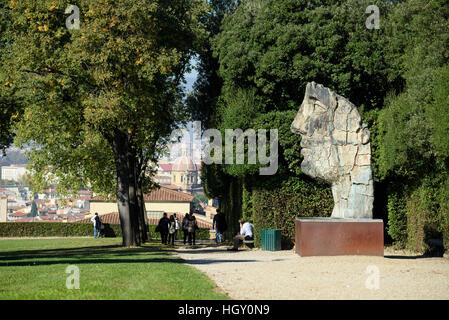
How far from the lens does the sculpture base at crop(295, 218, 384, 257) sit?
61.7ft

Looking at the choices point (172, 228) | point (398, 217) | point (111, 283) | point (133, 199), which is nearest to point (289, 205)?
point (398, 217)

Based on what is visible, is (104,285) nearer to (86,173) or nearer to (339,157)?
(339,157)

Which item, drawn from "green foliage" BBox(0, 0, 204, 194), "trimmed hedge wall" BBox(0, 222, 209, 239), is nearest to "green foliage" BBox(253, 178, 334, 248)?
"green foliage" BBox(0, 0, 204, 194)

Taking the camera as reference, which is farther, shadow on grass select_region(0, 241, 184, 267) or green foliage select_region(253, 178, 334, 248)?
green foliage select_region(253, 178, 334, 248)

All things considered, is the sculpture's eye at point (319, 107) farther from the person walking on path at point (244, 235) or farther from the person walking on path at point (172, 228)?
the person walking on path at point (172, 228)

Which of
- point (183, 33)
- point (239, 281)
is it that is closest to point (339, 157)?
point (239, 281)

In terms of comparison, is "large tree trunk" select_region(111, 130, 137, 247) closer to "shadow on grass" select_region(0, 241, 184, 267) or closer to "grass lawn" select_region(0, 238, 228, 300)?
"shadow on grass" select_region(0, 241, 184, 267)

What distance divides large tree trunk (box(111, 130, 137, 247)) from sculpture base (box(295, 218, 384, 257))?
11.0 metres

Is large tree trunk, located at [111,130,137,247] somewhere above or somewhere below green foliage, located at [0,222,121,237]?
above

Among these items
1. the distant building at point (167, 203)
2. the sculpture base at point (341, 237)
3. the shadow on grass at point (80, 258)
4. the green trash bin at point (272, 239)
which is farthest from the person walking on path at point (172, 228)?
the distant building at point (167, 203)

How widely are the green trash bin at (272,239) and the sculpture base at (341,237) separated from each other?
5.99 meters

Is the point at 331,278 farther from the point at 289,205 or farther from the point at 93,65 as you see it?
the point at 93,65

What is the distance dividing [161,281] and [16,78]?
49.5ft
